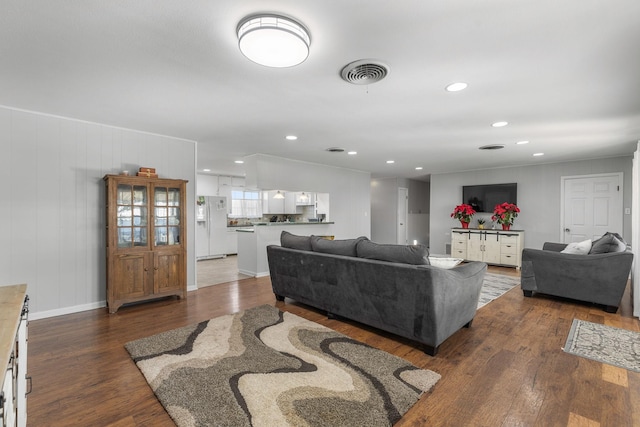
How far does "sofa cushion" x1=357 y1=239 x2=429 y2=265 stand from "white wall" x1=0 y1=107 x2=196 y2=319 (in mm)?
3390

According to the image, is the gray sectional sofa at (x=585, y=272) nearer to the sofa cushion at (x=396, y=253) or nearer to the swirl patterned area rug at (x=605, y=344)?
the swirl patterned area rug at (x=605, y=344)

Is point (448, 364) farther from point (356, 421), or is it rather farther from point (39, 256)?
point (39, 256)

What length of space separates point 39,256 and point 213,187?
5513mm

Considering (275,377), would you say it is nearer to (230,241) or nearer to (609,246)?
(609,246)

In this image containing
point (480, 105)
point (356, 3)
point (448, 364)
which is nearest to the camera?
point (356, 3)

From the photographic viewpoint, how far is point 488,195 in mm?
7574

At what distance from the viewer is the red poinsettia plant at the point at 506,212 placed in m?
6.91

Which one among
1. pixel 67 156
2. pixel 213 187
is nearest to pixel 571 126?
pixel 67 156

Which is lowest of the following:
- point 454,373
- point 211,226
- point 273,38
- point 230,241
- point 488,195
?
point 454,373

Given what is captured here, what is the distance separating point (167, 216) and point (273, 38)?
3.23m

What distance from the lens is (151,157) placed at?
4395mm

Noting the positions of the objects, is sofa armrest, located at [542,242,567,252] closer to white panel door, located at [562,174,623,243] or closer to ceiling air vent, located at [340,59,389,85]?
white panel door, located at [562,174,623,243]

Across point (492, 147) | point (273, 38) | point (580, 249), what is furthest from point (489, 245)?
point (273, 38)

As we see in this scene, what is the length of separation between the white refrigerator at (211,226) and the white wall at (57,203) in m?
3.92
